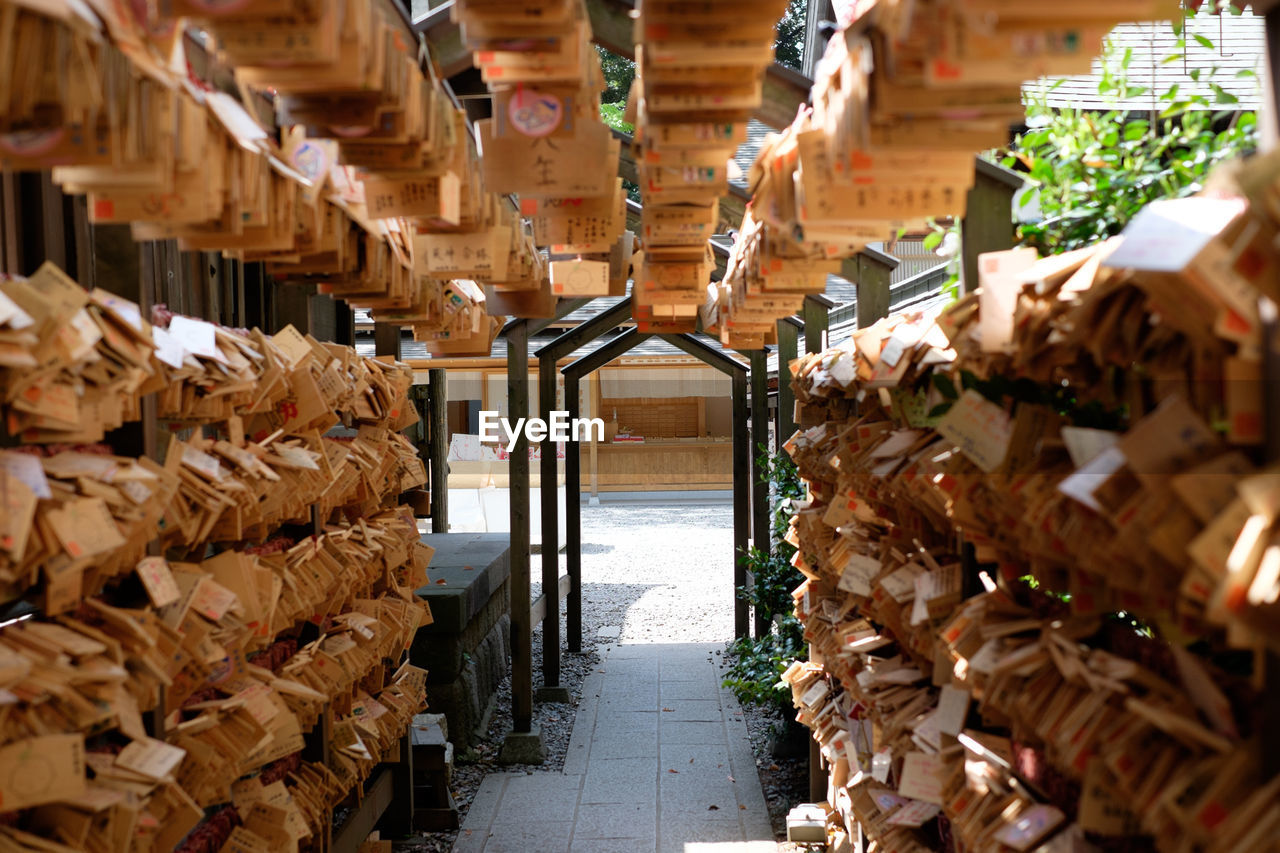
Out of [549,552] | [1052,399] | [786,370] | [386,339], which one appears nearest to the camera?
[1052,399]

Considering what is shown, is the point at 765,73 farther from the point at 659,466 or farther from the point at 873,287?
the point at 659,466

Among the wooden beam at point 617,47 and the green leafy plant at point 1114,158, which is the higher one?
the wooden beam at point 617,47

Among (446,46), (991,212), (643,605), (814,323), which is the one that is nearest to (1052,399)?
(991,212)

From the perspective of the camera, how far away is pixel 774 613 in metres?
6.23

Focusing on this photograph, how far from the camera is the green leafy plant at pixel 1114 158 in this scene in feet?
6.85

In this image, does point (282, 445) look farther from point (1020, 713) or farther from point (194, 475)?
point (1020, 713)

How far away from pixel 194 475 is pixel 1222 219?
2.23 metres

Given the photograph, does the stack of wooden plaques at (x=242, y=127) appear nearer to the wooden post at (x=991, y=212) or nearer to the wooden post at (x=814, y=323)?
the wooden post at (x=991, y=212)

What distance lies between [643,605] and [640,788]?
4.73m

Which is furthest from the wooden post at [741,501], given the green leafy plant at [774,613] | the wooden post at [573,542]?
the wooden post at [573,542]

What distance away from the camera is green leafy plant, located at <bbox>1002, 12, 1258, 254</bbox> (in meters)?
2.09

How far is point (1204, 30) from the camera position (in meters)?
4.66

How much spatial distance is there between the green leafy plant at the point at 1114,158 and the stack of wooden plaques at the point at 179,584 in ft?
6.71

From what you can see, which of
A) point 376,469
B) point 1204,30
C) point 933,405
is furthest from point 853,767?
point 1204,30
